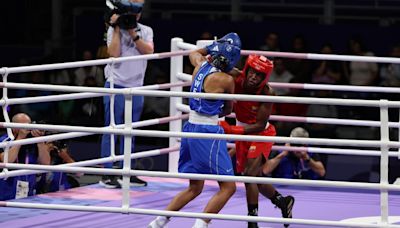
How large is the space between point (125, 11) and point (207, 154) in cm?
201

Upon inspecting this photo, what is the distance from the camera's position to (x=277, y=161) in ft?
31.8

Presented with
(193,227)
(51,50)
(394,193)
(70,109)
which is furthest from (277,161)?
(51,50)

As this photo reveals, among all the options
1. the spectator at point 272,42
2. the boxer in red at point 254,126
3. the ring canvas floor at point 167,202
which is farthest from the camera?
the spectator at point 272,42

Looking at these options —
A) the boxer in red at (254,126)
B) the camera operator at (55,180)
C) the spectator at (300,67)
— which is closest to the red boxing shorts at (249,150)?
the boxer in red at (254,126)

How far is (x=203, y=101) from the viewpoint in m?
7.22

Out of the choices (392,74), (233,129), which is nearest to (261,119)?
(233,129)

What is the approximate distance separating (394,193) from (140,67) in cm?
232

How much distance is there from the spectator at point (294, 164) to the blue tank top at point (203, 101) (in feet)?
8.02

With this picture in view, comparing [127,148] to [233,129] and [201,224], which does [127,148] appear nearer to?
[201,224]

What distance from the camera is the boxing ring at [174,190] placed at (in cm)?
672

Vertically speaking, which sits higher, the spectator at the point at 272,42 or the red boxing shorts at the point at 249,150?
the spectator at the point at 272,42

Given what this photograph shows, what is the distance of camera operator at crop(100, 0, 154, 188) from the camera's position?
28.8 feet

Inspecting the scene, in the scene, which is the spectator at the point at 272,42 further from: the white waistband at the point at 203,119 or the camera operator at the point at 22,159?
the white waistband at the point at 203,119

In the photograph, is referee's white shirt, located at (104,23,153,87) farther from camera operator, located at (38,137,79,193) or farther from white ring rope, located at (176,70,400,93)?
camera operator, located at (38,137,79,193)
